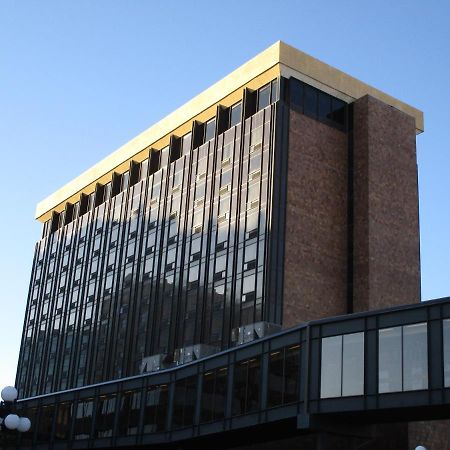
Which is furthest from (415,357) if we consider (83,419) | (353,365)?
(83,419)

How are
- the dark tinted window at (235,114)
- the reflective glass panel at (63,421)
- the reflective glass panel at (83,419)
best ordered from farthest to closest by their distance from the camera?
1. the dark tinted window at (235,114)
2. the reflective glass panel at (63,421)
3. the reflective glass panel at (83,419)

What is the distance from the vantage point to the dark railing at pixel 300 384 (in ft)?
120

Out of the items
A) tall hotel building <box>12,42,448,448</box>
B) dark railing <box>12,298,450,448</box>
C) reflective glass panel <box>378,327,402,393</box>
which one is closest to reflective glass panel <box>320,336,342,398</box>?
dark railing <box>12,298,450,448</box>

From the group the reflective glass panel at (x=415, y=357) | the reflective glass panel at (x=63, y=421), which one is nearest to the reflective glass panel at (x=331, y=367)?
the reflective glass panel at (x=415, y=357)

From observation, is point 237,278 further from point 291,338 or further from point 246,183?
point 291,338

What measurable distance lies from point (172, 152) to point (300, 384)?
3651cm

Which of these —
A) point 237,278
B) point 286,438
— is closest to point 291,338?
point 286,438

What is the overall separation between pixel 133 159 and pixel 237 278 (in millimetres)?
25092

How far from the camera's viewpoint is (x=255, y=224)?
59406 millimetres

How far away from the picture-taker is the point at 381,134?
63.6 metres

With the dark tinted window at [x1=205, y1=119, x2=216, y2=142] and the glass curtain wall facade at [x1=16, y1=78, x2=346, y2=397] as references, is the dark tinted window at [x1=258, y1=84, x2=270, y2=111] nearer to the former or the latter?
the glass curtain wall facade at [x1=16, y1=78, x2=346, y2=397]

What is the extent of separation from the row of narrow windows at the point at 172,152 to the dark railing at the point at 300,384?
76.6 ft

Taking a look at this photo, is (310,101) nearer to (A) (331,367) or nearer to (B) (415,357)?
(A) (331,367)

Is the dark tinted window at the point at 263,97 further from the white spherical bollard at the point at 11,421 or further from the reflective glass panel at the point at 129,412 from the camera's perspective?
the white spherical bollard at the point at 11,421
